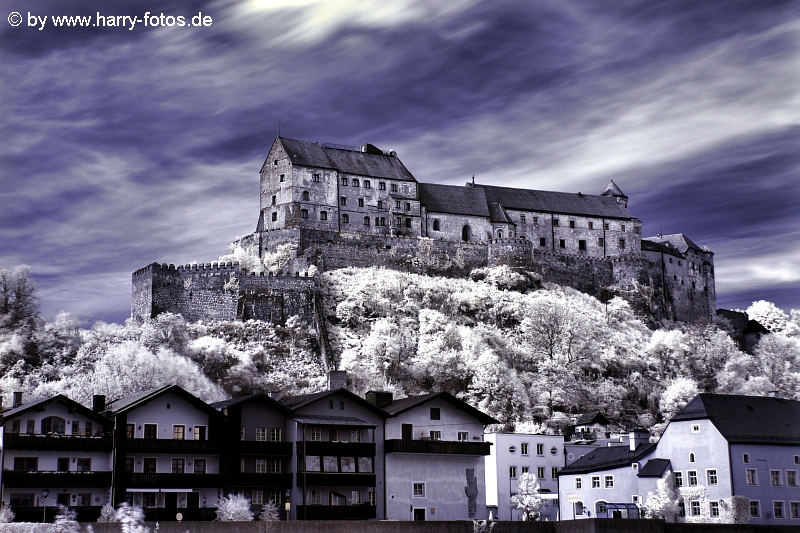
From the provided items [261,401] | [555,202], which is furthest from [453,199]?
[261,401]

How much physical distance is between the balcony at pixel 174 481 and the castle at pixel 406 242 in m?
39.5

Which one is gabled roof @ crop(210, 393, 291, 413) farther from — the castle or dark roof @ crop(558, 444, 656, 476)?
the castle

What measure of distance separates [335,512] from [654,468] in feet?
66.8

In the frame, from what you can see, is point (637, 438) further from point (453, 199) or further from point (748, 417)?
point (453, 199)

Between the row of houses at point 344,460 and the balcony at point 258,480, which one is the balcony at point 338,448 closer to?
the row of houses at point 344,460

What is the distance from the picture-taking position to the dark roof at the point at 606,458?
238ft

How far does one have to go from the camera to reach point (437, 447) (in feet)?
221

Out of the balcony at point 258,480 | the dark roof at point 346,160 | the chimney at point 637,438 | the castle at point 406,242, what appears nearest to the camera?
the balcony at point 258,480

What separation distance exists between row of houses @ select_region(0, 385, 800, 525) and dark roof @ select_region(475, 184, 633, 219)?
59317 millimetres

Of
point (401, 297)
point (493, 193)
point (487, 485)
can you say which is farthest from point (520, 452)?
point (493, 193)

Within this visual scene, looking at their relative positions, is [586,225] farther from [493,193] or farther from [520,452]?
[520,452]

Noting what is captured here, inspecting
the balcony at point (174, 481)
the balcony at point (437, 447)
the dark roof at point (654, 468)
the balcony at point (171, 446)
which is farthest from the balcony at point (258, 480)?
the dark roof at point (654, 468)

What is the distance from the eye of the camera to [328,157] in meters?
120

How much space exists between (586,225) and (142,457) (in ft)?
268
